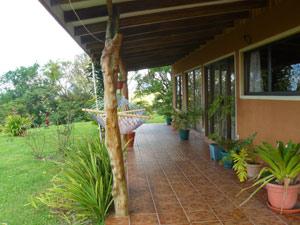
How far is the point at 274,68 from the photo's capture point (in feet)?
11.6

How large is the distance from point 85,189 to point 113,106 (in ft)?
2.96

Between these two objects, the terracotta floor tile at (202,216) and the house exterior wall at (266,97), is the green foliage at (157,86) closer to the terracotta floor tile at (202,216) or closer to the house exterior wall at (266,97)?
the house exterior wall at (266,97)

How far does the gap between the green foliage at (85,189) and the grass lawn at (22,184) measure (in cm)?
15

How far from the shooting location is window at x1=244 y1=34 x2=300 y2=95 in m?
3.13

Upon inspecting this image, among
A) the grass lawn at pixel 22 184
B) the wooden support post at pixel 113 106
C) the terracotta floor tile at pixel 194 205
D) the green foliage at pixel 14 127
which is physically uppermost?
the wooden support post at pixel 113 106

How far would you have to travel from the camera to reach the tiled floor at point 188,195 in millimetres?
2484

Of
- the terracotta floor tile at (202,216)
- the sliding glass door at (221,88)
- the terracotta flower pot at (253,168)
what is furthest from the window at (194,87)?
the terracotta floor tile at (202,216)

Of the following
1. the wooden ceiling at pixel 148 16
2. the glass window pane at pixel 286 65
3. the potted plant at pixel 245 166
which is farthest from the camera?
the potted plant at pixel 245 166

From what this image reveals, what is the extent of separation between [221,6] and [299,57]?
1.19m

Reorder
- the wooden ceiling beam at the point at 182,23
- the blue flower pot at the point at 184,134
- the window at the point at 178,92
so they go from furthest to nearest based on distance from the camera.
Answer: the window at the point at 178,92
the blue flower pot at the point at 184,134
the wooden ceiling beam at the point at 182,23

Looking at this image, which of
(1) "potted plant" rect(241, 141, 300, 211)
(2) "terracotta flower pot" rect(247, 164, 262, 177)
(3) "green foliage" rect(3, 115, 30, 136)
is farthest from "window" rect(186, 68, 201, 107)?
(3) "green foliage" rect(3, 115, 30, 136)

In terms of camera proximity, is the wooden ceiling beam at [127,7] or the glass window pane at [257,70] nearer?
the wooden ceiling beam at [127,7]

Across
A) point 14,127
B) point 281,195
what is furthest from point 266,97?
point 14,127

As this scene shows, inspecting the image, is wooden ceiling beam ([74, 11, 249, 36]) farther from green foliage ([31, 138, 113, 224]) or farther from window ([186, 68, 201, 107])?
window ([186, 68, 201, 107])
